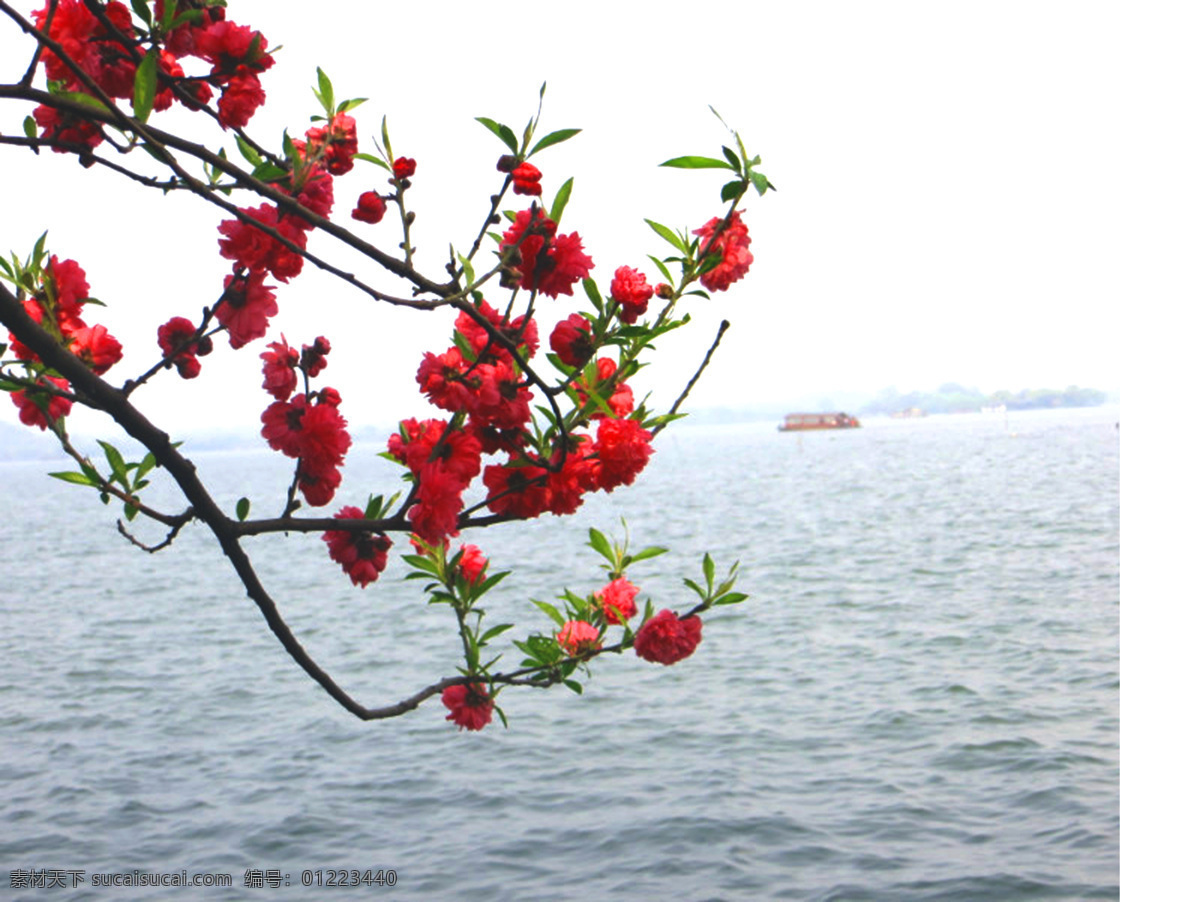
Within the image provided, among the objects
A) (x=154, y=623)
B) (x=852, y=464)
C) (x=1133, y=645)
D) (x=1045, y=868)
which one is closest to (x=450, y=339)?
(x=1133, y=645)

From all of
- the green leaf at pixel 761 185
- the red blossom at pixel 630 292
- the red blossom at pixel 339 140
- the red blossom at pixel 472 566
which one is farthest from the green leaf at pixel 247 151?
the red blossom at pixel 472 566

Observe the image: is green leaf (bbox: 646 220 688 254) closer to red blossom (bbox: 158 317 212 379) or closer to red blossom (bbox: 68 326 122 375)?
red blossom (bbox: 158 317 212 379)

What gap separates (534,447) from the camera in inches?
A: 109

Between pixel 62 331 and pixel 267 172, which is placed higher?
pixel 267 172

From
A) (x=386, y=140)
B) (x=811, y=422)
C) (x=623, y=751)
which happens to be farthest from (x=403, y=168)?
(x=811, y=422)

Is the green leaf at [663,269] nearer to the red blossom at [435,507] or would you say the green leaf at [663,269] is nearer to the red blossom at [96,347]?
the red blossom at [435,507]

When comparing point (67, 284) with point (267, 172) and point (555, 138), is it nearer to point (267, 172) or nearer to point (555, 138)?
point (267, 172)

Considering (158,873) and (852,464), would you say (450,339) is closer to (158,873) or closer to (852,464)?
(158,873)

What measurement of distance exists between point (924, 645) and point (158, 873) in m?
13.1

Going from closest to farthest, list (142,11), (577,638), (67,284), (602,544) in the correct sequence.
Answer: (142,11)
(67,284)
(577,638)
(602,544)

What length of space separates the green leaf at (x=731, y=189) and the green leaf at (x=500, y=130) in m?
0.46

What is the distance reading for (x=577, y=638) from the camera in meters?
3.41

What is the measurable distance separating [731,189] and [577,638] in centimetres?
149

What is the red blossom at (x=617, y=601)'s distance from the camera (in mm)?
3588
